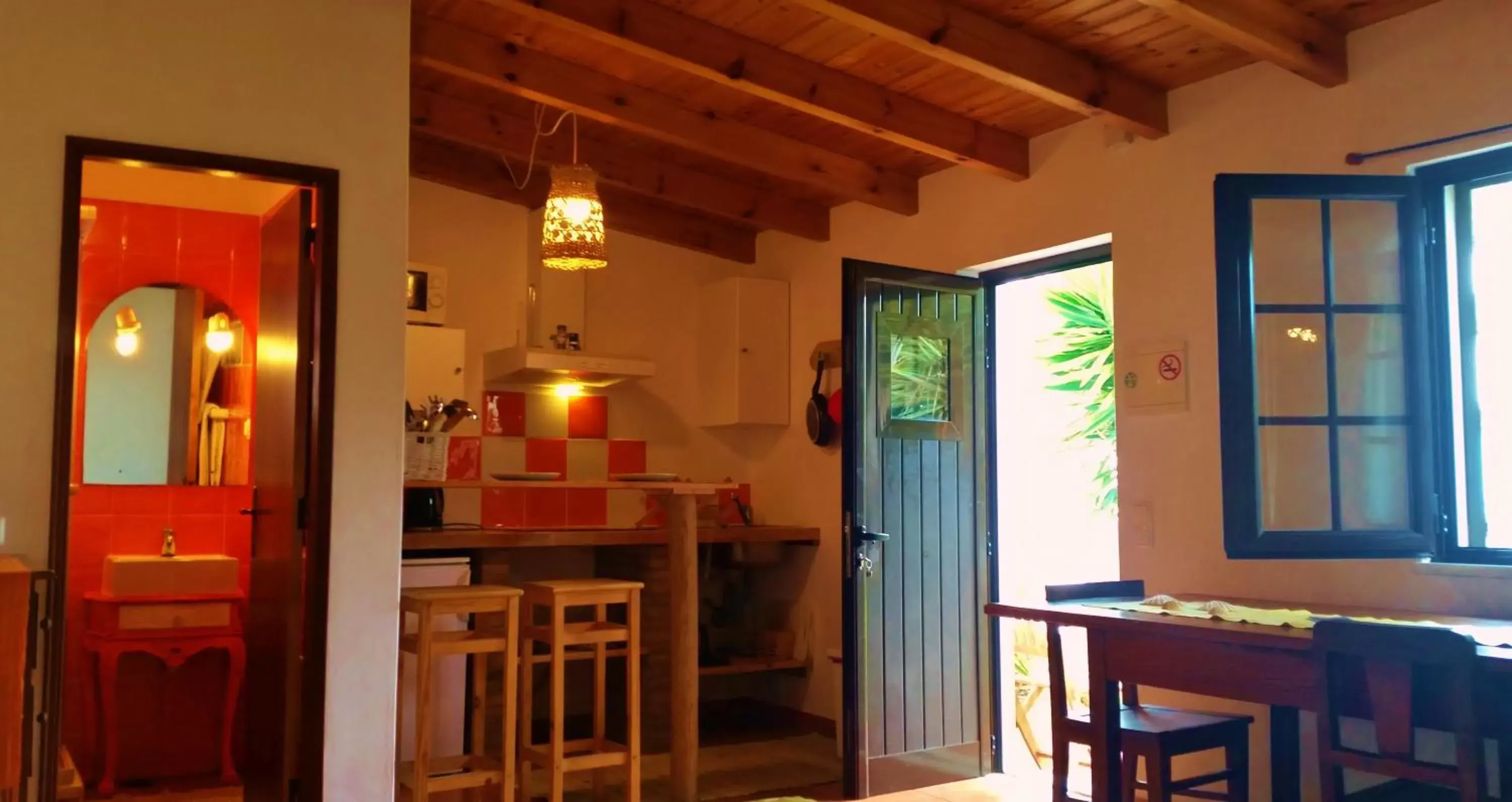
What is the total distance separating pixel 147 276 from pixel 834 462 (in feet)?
10.9

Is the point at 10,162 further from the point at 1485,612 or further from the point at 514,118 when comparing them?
the point at 1485,612

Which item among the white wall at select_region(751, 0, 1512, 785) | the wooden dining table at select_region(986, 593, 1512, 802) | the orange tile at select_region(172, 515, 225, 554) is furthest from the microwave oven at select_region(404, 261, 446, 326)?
the wooden dining table at select_region(986, 593, 1512, 802)

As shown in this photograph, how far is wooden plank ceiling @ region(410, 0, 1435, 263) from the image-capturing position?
3.75 meters

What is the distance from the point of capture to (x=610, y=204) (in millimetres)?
6160

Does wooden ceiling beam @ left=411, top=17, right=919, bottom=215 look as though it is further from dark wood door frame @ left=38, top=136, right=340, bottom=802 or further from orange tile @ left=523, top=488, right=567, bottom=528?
orange tile @ left=523, top=488, right=567, bottom=528

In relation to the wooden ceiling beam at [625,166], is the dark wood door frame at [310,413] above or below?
below

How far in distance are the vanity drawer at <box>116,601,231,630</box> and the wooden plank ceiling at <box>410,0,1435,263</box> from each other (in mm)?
2258

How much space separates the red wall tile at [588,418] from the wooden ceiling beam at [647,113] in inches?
61.9

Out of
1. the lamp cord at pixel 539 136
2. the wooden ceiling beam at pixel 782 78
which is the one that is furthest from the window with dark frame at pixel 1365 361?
the lamp cord at pixel 539 136

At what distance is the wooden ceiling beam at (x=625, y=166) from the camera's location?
5.18 m

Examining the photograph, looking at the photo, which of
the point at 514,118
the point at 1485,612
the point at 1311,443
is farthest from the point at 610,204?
the point at 1485,612

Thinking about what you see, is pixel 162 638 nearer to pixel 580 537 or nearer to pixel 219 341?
pixel 219 341

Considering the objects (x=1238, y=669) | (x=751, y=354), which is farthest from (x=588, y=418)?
(x=1238, y=669)

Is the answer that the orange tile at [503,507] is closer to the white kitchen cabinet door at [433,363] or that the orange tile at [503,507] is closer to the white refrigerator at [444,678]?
the white kitchen cabinet door at [433,363]
